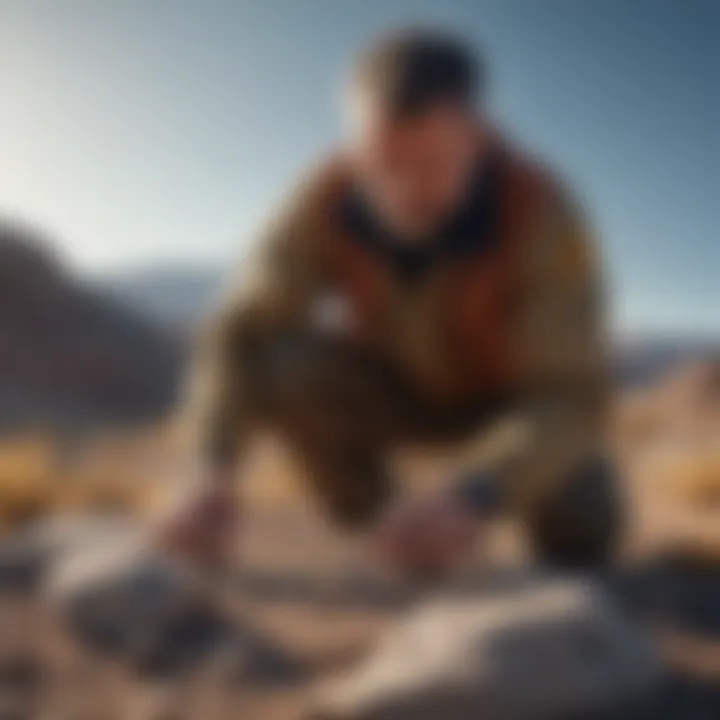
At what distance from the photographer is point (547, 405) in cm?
138

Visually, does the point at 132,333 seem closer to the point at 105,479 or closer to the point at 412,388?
the point at 105,479

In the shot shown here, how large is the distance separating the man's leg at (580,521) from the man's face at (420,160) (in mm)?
543

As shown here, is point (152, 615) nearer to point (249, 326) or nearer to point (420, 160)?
point (249, 326)

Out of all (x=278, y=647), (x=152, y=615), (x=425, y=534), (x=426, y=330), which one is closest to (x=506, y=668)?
(x=425, y=534)

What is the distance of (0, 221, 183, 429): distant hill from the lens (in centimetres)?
1112

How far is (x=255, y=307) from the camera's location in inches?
68.4

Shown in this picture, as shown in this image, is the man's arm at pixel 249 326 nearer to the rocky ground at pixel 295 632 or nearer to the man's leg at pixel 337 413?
the man's leg at pixel 337 413

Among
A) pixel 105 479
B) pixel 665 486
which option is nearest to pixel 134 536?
pixel 105 479

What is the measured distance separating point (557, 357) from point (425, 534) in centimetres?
37

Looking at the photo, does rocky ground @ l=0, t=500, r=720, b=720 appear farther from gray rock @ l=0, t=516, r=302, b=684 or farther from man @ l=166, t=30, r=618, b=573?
man @ l=166, t=30, r=618, b=573

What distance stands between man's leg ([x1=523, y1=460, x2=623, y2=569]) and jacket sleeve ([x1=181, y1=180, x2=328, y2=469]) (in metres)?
0.54

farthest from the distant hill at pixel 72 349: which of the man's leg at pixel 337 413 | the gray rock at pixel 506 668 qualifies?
the gray rock at pixel 506 668

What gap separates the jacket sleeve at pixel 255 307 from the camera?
169cm

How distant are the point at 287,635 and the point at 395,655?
291mm
